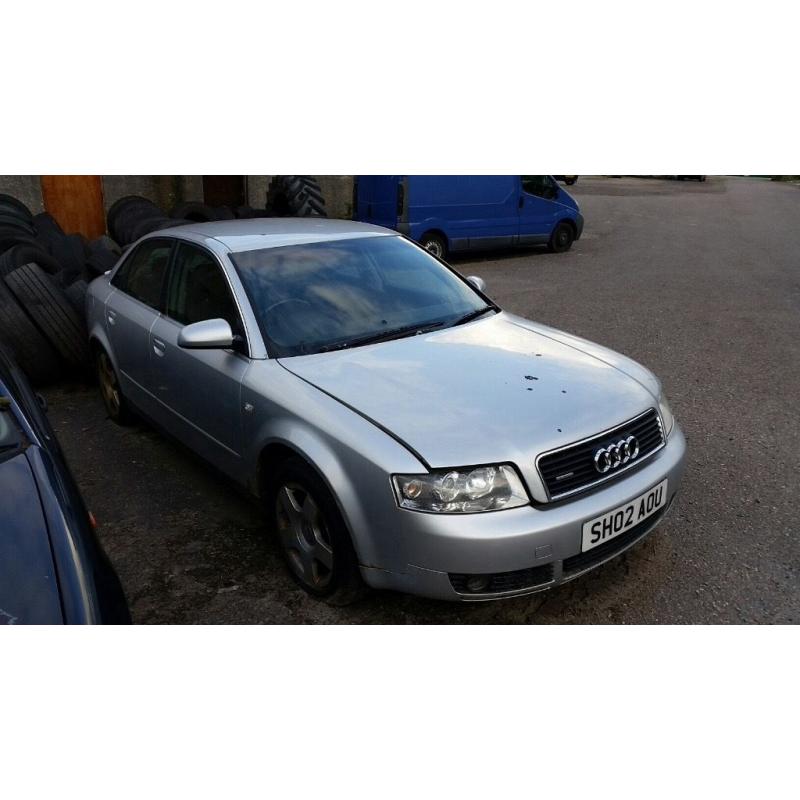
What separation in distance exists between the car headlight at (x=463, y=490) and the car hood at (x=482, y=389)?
5cm

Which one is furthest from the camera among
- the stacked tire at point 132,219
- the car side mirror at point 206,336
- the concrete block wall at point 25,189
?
the concrete block wall at point 25,189

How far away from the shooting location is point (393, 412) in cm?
292

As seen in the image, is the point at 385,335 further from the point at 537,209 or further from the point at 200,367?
the point at 537,209

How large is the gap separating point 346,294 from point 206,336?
77 cm

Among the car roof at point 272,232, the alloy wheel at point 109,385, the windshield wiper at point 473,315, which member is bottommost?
the alloy wheel at point 109,385

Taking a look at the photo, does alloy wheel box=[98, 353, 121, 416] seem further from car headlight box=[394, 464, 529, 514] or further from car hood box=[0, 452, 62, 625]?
car headlight box=[394, 464, 529, 514]

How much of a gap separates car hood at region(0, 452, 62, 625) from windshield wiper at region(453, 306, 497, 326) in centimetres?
224

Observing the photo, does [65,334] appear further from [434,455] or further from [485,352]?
[434,455]

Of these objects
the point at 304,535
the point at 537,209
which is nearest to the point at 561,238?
the point at 537,209

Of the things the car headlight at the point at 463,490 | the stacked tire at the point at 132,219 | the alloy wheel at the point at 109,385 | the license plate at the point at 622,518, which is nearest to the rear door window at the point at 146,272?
the alloy wheel at the point at 109,385

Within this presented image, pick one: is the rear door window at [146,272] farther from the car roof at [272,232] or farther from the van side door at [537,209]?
the van side door at [537,209]

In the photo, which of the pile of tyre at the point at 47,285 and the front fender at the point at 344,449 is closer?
the front fender at the point at 344,449

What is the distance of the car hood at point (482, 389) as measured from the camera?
2.79 meters

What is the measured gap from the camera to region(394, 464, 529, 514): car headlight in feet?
8.75
